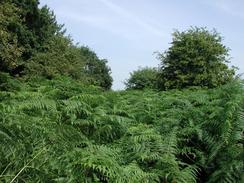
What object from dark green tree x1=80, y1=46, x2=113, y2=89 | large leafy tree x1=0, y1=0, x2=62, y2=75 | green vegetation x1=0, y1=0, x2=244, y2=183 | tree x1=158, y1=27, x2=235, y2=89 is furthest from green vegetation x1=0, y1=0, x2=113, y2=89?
dark green tree x1=80, y1=46, x2=113, y2=89

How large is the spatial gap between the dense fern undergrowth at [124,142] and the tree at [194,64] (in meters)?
23.4

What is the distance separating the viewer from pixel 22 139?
374 cm

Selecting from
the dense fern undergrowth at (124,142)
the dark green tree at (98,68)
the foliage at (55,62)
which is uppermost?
the dark green tree at (98,68)

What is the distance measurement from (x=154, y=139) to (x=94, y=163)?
92 cm

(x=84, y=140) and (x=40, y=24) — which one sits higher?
(x=40, y=24)

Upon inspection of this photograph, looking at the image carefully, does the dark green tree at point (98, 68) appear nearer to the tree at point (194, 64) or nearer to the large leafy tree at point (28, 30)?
the large leafy tree at point (28, 30)

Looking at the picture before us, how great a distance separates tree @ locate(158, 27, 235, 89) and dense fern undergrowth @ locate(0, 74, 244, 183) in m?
23.4

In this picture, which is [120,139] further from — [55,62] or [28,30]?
[28,30]

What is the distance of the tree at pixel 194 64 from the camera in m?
29.1

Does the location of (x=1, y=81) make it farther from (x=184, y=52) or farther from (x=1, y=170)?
(x=184, y=52)

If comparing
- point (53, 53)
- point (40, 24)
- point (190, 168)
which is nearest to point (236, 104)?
point (190, 168)

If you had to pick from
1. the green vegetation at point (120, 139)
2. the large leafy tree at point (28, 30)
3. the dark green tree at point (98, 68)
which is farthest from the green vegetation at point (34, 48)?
the dark green tree at point (98, 68)

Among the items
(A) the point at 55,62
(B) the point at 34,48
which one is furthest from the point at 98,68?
(A) the point at 55,62

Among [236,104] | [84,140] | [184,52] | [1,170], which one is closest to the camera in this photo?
[1,170]
